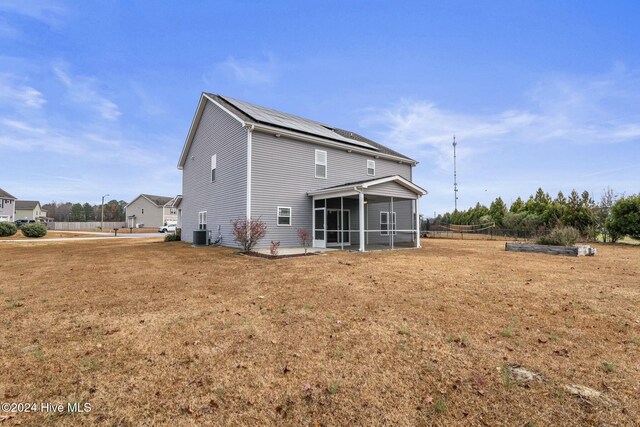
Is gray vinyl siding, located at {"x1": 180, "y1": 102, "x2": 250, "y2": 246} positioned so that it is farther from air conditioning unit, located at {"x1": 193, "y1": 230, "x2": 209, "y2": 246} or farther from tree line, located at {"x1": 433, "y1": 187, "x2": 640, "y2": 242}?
tree line, located at {"x1": 433, "y1": 187, "x2": 640, "y2": 242}

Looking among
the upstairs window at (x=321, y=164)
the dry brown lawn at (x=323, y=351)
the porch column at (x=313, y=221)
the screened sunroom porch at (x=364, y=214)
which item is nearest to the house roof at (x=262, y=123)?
the upstairs window at (x=321, y=164)

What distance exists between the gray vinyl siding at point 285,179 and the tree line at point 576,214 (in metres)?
15.9

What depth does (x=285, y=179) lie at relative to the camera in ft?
51.6

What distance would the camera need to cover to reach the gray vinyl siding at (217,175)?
15281 mm

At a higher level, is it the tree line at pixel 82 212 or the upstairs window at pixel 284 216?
the tree line at pixel 82 212

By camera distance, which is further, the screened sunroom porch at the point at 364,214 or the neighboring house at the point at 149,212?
the neighboring house at the point at 149,212

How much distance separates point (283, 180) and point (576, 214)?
865 inches

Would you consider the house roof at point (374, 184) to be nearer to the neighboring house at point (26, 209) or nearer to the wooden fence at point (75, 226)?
the wooden fence at point (75, 226)

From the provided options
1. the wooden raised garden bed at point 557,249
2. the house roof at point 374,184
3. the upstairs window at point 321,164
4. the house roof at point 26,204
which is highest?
the house roof at point 26,204

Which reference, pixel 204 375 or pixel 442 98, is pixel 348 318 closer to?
pixel 204 375

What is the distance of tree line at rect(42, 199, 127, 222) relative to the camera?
90.9m

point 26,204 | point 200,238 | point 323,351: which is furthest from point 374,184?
point 26,204

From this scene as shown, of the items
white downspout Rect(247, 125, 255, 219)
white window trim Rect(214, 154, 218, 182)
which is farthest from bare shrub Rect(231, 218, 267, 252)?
white window trim Rect(214, 154, 218, 182)

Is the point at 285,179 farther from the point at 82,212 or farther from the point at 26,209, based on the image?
the point at 82,212
